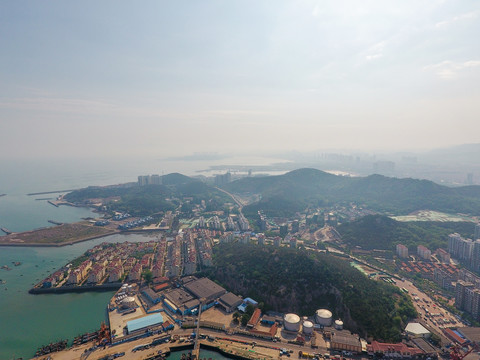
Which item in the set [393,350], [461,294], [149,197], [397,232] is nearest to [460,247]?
[397,232]

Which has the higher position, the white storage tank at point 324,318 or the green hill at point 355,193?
the green hill at point 355,193

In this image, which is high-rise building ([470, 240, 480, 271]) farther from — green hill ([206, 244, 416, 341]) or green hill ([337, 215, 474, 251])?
green hill ([206, 244, 416, 341])

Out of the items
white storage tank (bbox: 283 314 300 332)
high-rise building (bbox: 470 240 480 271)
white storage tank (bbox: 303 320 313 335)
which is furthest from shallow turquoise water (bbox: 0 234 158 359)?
high-rise building (bbox: 470 240 480 271)

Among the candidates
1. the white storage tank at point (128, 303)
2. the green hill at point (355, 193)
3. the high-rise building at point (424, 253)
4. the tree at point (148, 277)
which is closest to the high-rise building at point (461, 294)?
the high-rise building at point (424, 253)

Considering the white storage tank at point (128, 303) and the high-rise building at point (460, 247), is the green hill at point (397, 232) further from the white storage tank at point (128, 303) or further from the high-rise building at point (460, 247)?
the white storage tank at point (128, 303)

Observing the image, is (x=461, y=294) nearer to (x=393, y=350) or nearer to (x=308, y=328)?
(x=393, y=350)

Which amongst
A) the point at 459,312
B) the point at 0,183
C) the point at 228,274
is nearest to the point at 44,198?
the point at 0,183
